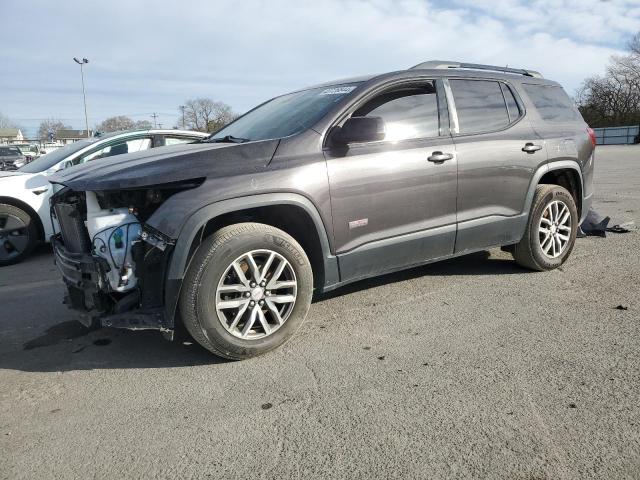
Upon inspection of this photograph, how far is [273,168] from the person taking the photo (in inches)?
125

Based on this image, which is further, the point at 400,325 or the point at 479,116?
the point at 479,116

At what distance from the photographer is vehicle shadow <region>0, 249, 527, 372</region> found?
3.20 metres

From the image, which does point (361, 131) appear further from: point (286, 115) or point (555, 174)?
point (555, 174)

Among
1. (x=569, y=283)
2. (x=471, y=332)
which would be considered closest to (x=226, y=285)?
(x=471, y=332)

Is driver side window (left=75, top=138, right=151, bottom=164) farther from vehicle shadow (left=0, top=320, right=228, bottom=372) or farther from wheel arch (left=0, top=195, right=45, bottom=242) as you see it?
vehicle shadow (left=0, top=320, right=228, bottom=372)

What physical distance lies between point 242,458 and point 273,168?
1739 millimetres

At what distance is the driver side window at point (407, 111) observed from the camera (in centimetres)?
370

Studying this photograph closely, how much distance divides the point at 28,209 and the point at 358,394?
5253 millimetres

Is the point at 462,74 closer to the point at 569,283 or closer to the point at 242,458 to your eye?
the point at 569,283

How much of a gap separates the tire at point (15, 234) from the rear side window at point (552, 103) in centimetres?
588

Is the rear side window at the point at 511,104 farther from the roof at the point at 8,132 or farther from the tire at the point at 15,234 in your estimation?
the roof at the point at 8,132

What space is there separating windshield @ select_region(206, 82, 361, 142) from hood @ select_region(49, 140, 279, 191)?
44 cm

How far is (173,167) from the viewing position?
2.96m

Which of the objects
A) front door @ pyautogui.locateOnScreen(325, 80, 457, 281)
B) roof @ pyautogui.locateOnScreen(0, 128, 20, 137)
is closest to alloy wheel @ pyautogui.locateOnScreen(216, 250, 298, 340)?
front door @ pyautogui.locateOnScreen(325, 80, 457, 281)
